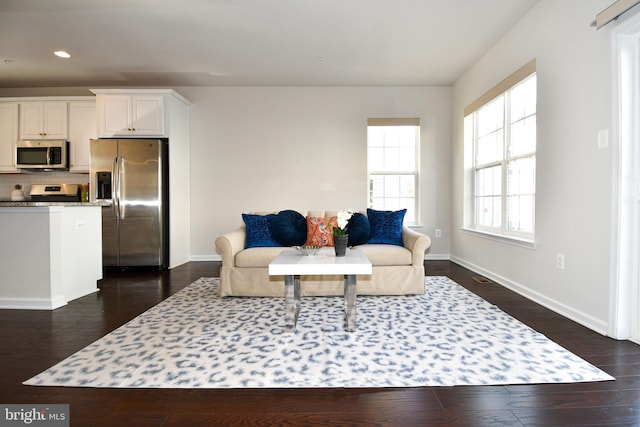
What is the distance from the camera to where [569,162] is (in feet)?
8.76

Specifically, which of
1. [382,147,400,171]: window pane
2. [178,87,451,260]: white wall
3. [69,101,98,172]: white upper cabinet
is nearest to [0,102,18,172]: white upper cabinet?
[69,101,98,172]: white upper cabinet

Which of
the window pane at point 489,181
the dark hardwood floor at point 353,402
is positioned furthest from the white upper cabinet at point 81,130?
the window pane at point 489,181

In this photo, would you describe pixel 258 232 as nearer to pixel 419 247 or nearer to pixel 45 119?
pixel 419 247

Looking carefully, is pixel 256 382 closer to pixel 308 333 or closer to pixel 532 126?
pixel 308 333

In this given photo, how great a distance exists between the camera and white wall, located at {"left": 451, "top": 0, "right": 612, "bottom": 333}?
2.35 metres

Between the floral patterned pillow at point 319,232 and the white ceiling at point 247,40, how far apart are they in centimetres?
205

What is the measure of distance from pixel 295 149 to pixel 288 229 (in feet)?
6.82

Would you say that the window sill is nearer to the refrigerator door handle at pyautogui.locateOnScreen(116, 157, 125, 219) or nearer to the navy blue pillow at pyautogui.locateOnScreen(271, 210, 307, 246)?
the navy blue pillow at pyautogui.locateOnScreen(271, 210, 307, 246)

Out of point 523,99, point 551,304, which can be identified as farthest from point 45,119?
point 551,304

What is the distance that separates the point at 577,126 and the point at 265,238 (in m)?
2.93

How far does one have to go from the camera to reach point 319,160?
5324mm

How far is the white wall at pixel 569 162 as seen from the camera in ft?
7.70

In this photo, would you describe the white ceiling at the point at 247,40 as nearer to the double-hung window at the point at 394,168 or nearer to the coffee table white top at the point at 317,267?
the double-hung window at the point at 394,168

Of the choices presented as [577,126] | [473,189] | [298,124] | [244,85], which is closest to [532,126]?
[577,126]
